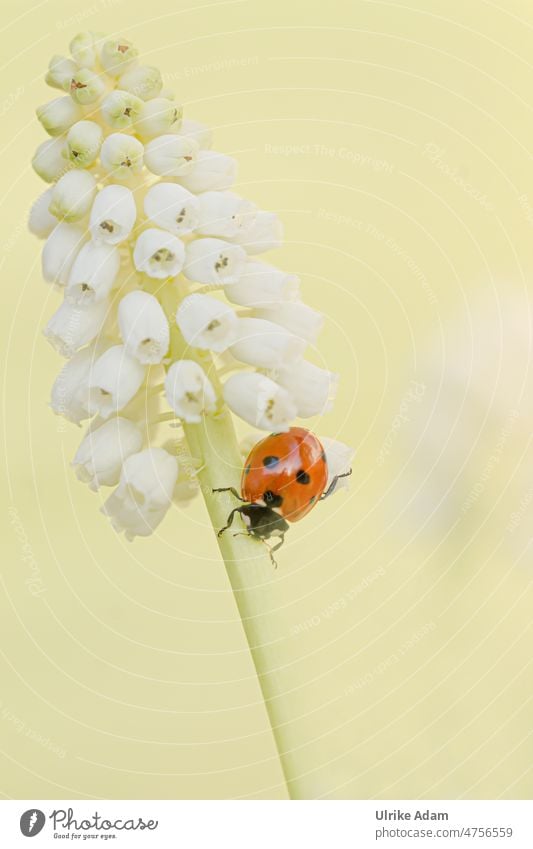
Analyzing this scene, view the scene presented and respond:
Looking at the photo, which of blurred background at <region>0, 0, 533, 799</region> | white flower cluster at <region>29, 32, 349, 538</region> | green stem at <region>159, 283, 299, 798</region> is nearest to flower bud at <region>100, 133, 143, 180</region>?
white flower cluster at <region>29, 32, 349, 538</region>

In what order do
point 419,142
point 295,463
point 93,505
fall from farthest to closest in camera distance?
1. point 419,142
2. point 93,505
3. point 295,463

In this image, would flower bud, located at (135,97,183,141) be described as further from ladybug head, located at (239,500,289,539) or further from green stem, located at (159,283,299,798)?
ladybug head, located at (239,500,289,539)

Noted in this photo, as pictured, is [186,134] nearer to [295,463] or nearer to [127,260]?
[127,260]

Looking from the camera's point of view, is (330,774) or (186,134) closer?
(186,134)

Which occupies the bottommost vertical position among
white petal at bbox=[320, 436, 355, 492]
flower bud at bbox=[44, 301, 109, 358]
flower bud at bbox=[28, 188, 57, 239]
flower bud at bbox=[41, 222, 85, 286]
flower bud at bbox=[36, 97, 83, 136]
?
flower bud at bbox=[44, 301, 109, 358]

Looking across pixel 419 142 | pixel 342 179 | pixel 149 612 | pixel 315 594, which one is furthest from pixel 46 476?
pixel 419 142

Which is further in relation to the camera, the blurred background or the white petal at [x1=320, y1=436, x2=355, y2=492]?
the blurred background

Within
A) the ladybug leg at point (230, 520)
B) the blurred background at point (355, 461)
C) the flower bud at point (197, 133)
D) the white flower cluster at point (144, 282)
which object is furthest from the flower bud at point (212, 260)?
the blurred background at point (355, 461)
